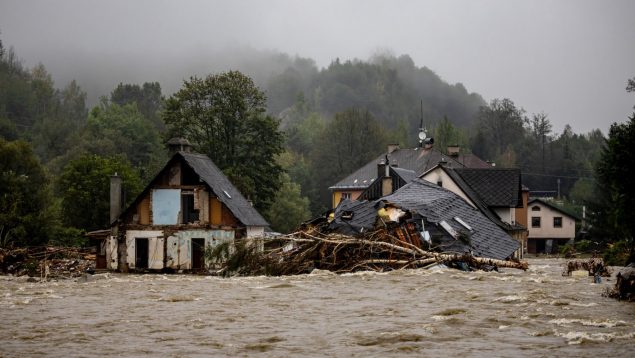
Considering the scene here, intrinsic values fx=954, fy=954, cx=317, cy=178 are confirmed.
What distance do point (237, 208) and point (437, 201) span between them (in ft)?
39.1

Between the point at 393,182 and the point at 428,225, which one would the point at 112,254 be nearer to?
the point at 393,182

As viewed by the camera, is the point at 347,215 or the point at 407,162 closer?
the point at 347,215

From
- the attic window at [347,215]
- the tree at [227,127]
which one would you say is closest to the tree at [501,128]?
the tree at [227,127]

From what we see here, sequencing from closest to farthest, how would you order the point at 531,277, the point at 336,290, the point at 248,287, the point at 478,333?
the point at 478,333
the point at 336,290
the point at 248,287
the point at 531,277

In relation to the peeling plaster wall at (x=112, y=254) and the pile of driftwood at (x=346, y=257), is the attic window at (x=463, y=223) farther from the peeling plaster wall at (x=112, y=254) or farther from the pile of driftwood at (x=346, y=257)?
the peeling plaster wall at (x=112, y=254)

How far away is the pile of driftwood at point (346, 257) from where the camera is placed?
97.1 ft

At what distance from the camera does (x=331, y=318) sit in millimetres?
18375

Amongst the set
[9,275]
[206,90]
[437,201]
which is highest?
[206,90]

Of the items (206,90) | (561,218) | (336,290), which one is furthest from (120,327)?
(561,218)

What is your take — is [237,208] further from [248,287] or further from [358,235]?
[248,287]

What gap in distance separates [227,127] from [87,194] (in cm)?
1167

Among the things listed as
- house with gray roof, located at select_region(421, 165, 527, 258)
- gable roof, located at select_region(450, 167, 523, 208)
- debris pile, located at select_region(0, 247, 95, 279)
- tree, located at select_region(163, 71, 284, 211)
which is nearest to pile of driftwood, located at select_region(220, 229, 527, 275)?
debris pile, located at select_region(0, 247, 95, 279)

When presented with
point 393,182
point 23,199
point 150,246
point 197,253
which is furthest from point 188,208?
point 393,182

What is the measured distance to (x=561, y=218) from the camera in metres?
84.0
